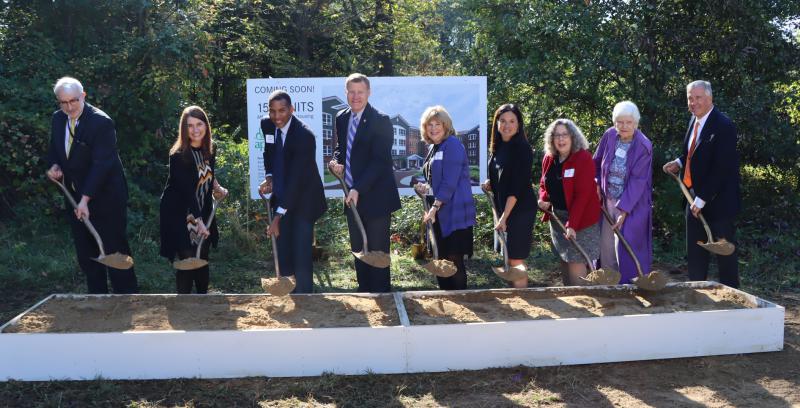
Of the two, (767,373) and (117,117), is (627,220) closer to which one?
(767,373)

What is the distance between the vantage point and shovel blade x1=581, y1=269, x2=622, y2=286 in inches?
191

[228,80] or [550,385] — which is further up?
[228,80]

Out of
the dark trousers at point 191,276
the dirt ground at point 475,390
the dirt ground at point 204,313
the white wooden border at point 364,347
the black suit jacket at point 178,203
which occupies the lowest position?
the dirt ground at point 475,390

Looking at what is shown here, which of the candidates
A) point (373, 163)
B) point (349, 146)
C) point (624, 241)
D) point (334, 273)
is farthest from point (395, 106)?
point (624, 241)

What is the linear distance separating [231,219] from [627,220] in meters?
4.16

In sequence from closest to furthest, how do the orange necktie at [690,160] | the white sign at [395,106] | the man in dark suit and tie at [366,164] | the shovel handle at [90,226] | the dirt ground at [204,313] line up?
the dirt ground at [204,313] < the shovel handle at [90,226] < the man in dark suit and tie at [366,164] < the orange necktie at [690,160] < the white sign at [395,106]

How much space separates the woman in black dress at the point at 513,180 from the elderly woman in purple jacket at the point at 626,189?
0.65m

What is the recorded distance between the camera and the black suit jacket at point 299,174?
4766mm

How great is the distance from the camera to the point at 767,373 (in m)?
4.11

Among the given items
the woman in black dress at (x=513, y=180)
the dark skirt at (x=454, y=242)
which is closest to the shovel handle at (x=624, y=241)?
the woman in black dress at (x=513, y=180)

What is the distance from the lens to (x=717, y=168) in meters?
4.95

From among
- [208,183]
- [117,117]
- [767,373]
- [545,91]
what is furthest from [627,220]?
[117,117]

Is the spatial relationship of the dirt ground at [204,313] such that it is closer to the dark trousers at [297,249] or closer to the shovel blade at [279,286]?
the shovel blade at [279,286]

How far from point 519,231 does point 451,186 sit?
0.57 m
